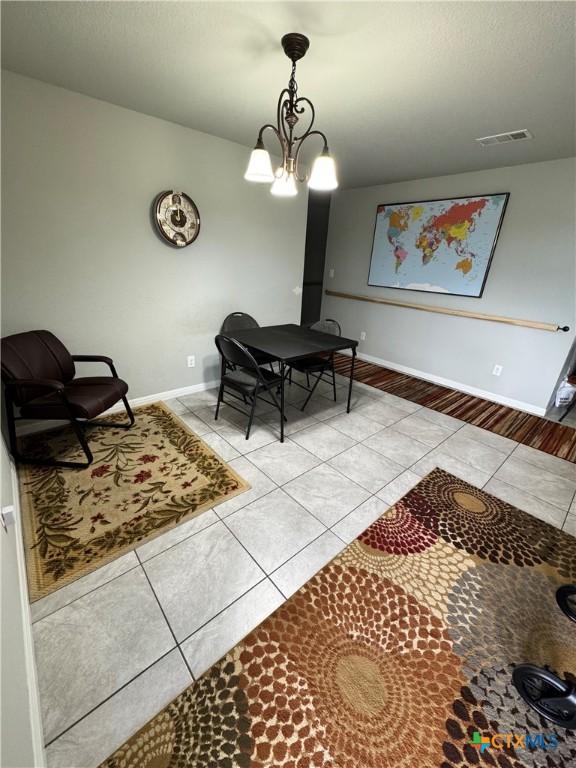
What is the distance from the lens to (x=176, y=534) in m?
1.73

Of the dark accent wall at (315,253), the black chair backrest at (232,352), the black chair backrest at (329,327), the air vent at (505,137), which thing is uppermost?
the air vent at (505,137)

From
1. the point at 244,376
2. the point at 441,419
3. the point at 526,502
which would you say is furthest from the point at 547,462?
the point at 244,376

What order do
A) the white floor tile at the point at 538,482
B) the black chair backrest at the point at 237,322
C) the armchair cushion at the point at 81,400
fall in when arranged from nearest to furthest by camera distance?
1. the armchair cushion at the point at 81,400
2. the white floor tile at the point at 538,482
3. the black chair backrest at the point at 237,322

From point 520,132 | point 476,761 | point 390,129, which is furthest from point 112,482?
point 520,132

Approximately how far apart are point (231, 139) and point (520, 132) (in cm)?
236

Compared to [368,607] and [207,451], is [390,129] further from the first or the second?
[368,607]

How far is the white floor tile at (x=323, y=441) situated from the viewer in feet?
8.30

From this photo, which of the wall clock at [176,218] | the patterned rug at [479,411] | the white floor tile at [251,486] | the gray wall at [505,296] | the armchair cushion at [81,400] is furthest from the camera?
the gray wall at [505,296]

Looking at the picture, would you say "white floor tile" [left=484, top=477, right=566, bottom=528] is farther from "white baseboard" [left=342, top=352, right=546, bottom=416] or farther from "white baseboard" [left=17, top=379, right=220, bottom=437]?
"white baseboard" [left=17, top=379, right=220, bottom=437]

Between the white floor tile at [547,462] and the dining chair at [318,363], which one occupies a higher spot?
the dining chair at [318,363]

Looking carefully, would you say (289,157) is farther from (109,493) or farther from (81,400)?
(109,493)

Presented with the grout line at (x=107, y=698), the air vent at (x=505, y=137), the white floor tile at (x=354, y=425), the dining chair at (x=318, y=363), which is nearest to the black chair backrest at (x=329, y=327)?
the dining chair at (x=318, y=363)

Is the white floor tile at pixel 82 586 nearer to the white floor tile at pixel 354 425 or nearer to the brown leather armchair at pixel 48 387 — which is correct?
the brown leather armchair at pixel 48 387

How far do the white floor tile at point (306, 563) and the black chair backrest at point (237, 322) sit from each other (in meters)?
2.25
